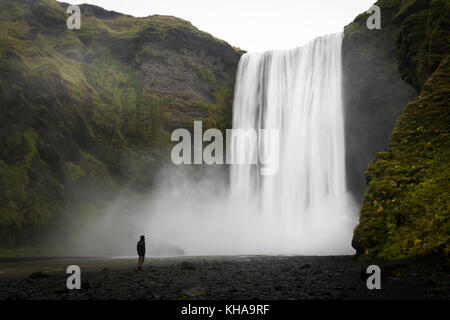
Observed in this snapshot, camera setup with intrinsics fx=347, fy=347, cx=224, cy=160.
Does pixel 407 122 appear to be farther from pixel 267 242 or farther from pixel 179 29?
pixel 179 29

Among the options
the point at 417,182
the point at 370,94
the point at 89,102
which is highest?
the point at 89,102

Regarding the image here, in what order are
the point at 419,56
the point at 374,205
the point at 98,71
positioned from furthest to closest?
the point at 98,71, the point at 419,56, the point at 374,205

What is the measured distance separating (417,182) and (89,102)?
1256 inches

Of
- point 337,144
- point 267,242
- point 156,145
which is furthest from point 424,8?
point 156,145

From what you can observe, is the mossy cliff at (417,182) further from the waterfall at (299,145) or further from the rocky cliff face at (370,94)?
the waterfall at (299,145)

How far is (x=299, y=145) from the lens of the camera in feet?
113

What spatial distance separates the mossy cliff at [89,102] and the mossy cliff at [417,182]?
82.6ft

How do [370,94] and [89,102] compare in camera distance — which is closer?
[370,94]

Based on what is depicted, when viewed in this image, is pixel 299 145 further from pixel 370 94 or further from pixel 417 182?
pixel 417 182

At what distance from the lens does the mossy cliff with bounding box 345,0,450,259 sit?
1211 cm

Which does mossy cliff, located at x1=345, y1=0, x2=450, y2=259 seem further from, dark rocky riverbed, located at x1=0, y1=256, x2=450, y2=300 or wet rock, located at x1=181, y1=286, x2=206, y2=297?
wet rock, located at x1=181, y1=286, x2=206, y2=297

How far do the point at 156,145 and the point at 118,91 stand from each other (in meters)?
8.10

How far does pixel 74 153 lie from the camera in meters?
33.1

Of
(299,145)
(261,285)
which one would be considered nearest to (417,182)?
(261,285)
